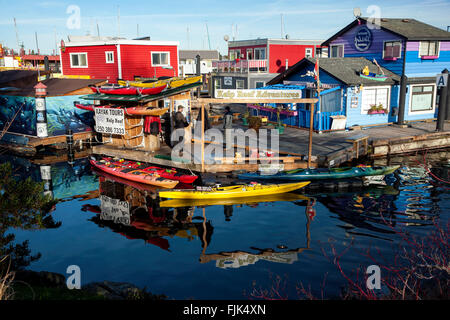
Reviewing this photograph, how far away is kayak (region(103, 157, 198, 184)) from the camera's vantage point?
18.2 m

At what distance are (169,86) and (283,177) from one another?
302 inches

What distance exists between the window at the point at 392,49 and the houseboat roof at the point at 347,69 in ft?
3.26

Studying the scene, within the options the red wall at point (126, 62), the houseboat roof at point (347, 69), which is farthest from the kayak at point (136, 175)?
the red wall at point (126, 62)

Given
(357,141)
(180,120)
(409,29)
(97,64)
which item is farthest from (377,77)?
(97,64)

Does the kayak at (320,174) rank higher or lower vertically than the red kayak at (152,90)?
lower

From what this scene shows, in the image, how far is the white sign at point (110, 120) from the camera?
22094 millimetres

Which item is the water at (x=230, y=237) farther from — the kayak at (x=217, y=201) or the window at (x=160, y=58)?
the window at (x=160, y=58)

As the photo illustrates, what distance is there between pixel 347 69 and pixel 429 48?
21.2 ft

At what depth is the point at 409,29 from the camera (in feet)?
96.1

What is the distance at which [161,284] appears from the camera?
10422 mm

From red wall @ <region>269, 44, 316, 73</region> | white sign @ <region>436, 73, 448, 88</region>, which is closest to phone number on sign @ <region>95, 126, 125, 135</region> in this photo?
white sign @ <region>436, 73, 448, 88</region>

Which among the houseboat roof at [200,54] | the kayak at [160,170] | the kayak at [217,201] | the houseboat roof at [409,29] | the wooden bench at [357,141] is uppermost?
the houseboat roof at [200,54]

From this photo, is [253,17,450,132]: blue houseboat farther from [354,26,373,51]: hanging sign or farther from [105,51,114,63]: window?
[105,51,114,63]: window
